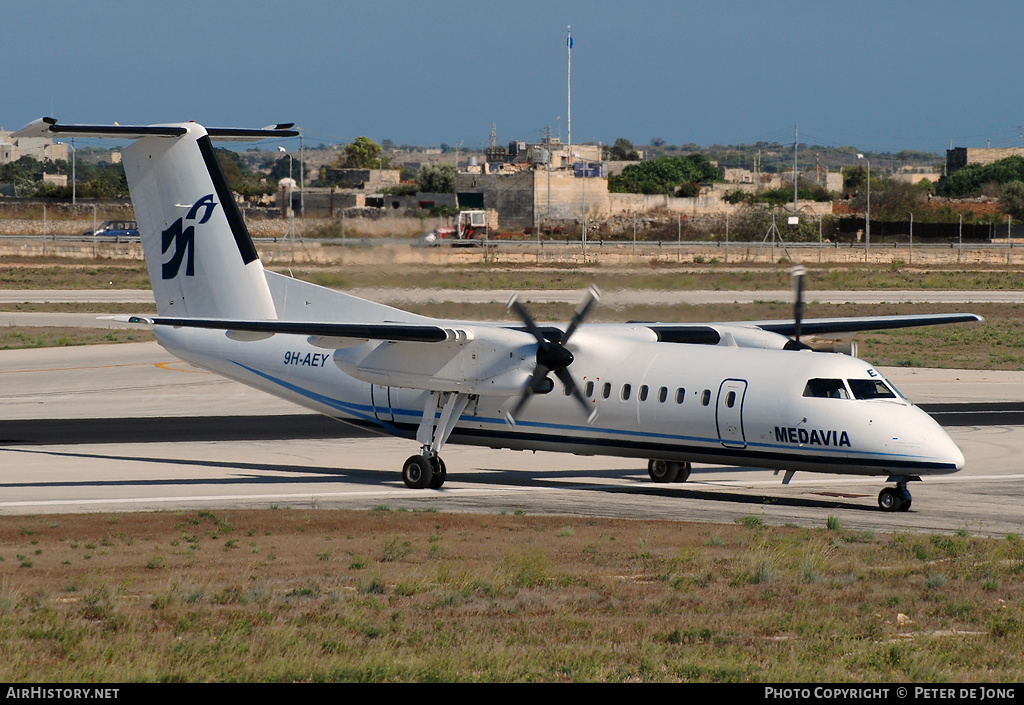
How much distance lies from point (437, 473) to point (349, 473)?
9.68ft

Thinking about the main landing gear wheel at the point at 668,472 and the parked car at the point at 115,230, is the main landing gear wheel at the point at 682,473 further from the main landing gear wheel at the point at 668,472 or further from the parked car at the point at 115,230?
the parked car at the point at 115,230

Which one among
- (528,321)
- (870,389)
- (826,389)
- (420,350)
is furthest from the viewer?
(420,350)

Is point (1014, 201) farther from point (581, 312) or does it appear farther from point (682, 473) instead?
point (581, 312)

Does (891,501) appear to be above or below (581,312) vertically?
below

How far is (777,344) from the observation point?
2522 cm

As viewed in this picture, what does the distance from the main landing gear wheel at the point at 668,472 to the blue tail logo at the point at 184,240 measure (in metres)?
11.5

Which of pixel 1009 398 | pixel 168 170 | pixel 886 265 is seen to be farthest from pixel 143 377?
pixel 886 265

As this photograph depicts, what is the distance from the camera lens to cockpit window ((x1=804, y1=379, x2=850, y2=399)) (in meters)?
21.6

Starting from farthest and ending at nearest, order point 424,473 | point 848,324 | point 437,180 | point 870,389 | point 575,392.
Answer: point 437,180 < point 848,324 < point 424,473 < point 575,392 < point 870,389

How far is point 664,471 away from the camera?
25719 millimetres

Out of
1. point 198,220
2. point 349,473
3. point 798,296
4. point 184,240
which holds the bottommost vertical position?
point 349,473

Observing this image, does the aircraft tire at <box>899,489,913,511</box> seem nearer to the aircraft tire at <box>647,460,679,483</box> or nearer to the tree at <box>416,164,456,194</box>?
the aircraft tire at <box>647,460,679,483</box>

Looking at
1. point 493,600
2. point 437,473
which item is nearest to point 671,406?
point 437,473

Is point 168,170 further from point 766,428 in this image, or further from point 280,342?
point 766,428
